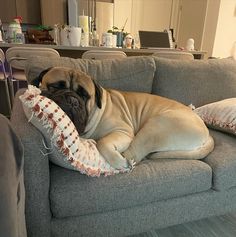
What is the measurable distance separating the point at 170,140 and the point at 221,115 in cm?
47

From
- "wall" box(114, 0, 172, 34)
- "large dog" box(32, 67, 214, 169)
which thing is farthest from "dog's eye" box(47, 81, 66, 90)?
"wall" box(114, 0, 172, 34)

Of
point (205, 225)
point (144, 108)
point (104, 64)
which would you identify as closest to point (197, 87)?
point (144, 108)

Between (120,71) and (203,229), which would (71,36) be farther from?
(203,229)

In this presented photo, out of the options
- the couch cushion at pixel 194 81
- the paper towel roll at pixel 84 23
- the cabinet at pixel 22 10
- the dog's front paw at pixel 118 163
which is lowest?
the dog's front paw at pixel 118 163

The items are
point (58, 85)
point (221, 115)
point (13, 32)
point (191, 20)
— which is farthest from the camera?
point (191, 20)

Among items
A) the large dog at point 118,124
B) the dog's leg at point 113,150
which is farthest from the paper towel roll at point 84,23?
the dog's leg at point 113,150

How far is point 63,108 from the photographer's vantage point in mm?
1112

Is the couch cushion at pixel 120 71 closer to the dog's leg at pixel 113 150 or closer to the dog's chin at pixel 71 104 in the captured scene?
the dog's chin at pixel 71 104

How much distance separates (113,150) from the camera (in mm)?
1106

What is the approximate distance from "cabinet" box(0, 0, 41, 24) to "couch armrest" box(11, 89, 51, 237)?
3.84m

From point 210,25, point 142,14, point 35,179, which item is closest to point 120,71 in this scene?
point 35,179

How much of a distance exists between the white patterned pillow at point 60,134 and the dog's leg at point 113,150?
1.7 inches

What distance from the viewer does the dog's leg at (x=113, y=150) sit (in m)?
1.10

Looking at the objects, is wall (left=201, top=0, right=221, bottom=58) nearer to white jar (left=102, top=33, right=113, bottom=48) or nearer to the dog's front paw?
white jar (left=102, top=33, right=113, bottom=48)
